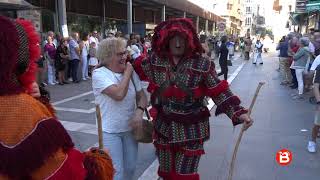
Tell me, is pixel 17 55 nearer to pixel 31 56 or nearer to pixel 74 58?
pixel 31 56

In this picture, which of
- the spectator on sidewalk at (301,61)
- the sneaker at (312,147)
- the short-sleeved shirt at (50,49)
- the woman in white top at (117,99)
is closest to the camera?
the woman in white top at (117,99)

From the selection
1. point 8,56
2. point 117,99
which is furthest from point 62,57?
point 8,56

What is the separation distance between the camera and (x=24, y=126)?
1.69 m

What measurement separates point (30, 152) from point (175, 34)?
192cm

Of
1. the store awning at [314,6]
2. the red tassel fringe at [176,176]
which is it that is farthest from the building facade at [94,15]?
the red tassel fringe at [176,176]

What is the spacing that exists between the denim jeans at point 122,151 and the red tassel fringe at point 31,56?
1.81m

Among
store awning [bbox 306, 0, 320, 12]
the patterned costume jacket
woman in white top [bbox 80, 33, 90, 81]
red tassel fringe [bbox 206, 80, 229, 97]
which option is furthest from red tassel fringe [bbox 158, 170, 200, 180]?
store awning [bbox 306, 0, 320, 12]

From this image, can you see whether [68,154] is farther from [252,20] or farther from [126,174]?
[252,20]

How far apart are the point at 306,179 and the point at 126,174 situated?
2680 millimetres

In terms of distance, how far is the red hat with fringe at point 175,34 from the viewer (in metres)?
3.35

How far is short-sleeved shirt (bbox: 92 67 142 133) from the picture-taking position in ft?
11.7

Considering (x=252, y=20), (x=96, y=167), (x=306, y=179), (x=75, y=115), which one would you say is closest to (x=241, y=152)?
(x=306, y=179)

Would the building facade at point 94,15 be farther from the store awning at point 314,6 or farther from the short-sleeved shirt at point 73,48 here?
the store awning at point 314,6

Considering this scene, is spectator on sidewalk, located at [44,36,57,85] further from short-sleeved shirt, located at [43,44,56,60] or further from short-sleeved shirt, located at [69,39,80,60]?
short-sleeved shirt, located at [69,39,80,60]
